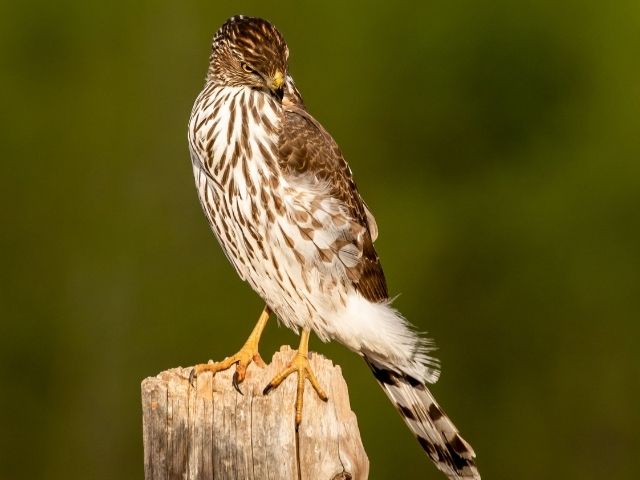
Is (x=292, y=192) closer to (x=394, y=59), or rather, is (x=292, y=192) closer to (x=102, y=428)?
(x=102, y=428)

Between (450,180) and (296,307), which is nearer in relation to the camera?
(296,307)

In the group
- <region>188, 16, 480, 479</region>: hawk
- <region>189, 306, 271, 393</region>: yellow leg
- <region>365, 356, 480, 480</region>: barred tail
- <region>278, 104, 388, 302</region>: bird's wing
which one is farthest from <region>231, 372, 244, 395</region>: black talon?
<region>365, 356, 480, 480</region>: barred tail

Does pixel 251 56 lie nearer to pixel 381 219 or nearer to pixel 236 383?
pixel 236 383

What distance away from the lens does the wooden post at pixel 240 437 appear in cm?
359

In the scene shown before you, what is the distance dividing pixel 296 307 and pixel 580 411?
18.0ft

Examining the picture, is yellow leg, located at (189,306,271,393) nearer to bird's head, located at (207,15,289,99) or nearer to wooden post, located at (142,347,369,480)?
wooden post, located at (142,347,369,480)

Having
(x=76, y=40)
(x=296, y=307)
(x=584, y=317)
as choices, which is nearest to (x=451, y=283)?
(x=584, y=317)

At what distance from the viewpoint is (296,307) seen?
4.87m

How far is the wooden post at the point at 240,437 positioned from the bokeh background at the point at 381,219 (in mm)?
4768

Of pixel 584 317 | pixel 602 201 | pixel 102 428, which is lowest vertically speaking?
pixel 102 428

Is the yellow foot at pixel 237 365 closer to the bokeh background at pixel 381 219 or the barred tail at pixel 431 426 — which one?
the barred tail at pixel 431 426

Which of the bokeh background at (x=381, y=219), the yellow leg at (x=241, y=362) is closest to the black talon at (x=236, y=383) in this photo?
the yellow leg at (x=241, y=362)

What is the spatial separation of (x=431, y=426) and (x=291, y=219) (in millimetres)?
957

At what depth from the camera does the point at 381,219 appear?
10414 millimetres
